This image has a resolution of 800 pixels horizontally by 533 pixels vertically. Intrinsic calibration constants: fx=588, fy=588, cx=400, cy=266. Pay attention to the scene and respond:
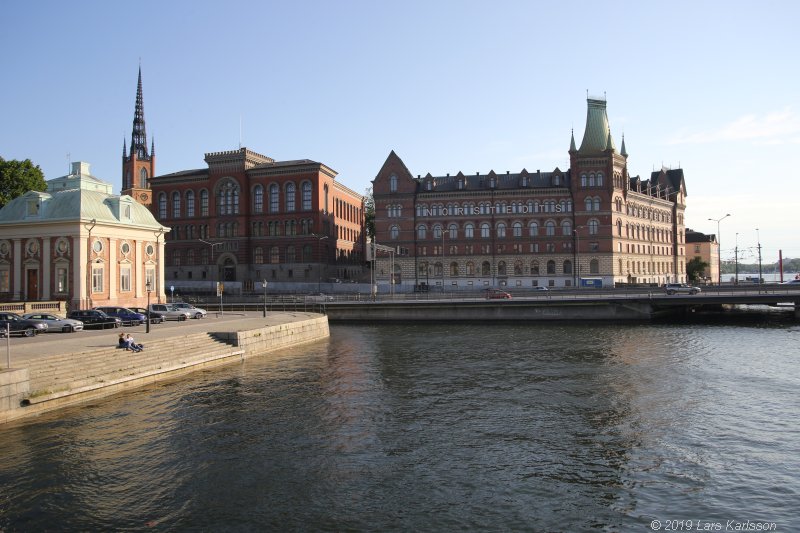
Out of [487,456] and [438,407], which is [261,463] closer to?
[487,456]

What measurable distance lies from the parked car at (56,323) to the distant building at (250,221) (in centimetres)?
5984

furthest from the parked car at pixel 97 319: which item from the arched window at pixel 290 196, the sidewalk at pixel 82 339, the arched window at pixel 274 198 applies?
the arched window at pixel 274 198

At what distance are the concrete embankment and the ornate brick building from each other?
189ft

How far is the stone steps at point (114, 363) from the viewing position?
85.2 feet

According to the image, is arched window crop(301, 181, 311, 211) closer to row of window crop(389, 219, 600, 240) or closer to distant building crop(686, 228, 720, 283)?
row of window crop(389, 219, 600, 240)

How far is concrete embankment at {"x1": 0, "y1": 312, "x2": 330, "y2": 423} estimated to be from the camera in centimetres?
2425

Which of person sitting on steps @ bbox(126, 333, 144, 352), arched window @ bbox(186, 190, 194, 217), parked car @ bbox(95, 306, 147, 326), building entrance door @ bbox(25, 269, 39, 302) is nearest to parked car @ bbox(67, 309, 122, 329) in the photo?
parked car @ bbox(95, 306, 147, 326)

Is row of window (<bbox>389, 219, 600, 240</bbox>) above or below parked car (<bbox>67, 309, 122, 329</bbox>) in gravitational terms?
above

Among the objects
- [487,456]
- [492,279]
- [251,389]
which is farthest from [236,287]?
[487,456]

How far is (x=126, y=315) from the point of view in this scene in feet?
155

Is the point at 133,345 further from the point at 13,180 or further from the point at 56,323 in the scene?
the point at 13,180

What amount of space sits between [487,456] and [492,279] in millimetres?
84455

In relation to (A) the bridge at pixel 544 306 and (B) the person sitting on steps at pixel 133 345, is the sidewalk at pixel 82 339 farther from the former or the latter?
(A) the bridge at pixel 544 306

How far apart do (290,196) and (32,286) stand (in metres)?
51.5
